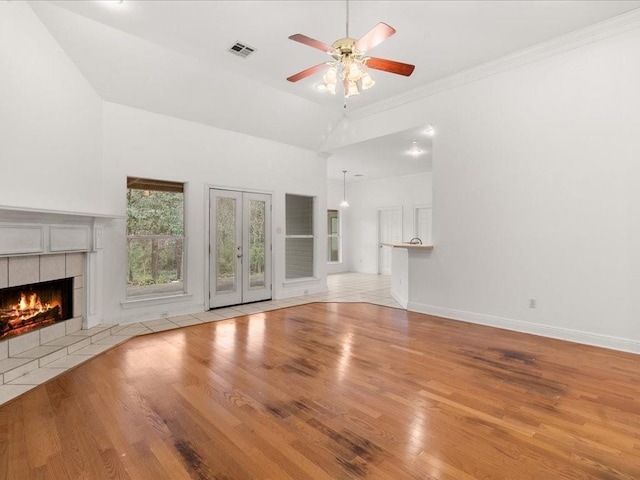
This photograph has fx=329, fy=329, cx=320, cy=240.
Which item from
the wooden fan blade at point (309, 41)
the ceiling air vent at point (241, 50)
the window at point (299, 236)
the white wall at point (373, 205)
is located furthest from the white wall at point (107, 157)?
the white wall at point (373, 205)

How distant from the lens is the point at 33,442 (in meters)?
2.03

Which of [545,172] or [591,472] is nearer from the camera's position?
[591,472]

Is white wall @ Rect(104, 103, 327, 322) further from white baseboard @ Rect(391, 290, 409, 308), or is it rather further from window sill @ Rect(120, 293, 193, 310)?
white baseboard @ Rect(391, 290, 409, 308)

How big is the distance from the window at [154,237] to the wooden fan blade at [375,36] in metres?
3.84

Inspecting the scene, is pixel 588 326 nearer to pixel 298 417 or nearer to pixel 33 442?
pixel 298 417

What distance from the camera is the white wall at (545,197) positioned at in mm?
3684

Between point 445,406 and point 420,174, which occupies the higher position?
point 420,174

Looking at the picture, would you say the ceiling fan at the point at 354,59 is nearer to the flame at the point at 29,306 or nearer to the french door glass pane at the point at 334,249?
the flame at the point at 29,306

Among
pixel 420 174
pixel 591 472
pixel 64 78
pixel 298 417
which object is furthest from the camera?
pixel 420 174

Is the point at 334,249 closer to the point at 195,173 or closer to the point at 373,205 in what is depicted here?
the point at 373,205

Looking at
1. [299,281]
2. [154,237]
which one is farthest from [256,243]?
[154,237]

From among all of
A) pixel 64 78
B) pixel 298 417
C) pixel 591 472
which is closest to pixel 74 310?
pixel 64 78

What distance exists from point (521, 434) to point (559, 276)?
2.72m

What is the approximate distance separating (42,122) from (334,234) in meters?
8.86
